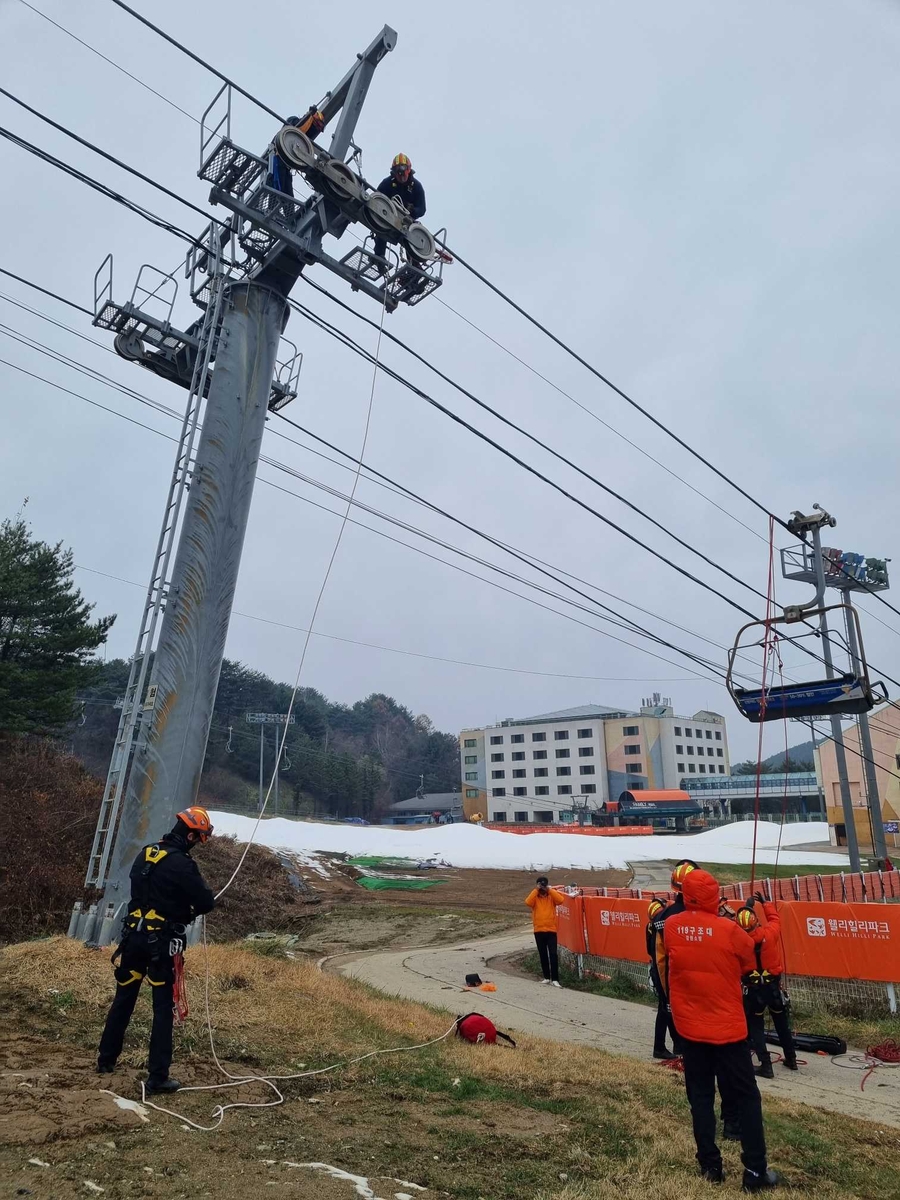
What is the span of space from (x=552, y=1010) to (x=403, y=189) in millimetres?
12326

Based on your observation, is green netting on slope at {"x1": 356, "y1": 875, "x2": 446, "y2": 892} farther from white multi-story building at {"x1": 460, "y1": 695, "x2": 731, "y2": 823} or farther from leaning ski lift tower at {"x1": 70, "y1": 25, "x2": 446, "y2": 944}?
white multi-story building at {"x1": 460, "y1": 695, "x2": 731, "y2": 823}

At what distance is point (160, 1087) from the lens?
556cm

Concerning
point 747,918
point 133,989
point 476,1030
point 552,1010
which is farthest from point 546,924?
point 133,989

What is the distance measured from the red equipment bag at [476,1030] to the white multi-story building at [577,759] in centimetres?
9037

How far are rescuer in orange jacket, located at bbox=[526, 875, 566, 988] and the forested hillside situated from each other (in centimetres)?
5473

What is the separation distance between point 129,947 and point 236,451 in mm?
6998

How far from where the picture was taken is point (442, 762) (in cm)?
13438

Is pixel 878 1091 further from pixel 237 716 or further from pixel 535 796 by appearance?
pixel 535 796

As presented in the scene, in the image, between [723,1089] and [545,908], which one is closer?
[723,1089]

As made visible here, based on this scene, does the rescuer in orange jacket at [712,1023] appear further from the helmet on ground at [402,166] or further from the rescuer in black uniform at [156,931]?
the helmet on ground at [402,166]

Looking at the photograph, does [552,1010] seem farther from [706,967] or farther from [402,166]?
[402,166]

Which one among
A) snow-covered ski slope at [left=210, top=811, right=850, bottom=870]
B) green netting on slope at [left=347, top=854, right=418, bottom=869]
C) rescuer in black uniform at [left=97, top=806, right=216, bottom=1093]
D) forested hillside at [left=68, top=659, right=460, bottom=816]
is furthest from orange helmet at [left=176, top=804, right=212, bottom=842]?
forested hillside at [left=68, top=659, right=460, bottom=816]

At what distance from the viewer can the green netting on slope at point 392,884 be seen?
1206 inches

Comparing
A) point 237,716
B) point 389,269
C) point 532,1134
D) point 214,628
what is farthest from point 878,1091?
point 237,716
